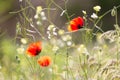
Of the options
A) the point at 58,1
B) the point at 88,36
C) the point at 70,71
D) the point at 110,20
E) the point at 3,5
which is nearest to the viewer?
the point at 88,36

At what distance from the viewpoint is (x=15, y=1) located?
8.81 metres

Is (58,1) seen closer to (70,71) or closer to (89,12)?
(89,12)

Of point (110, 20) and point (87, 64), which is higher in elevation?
point (110, 20)

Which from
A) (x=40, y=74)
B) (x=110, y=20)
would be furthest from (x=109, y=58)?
(x=110, y=20)

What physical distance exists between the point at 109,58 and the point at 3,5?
13.2 feet

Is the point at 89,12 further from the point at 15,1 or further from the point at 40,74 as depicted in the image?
the point at 40,74

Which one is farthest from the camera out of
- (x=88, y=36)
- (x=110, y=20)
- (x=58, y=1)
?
(x=110, y=20)

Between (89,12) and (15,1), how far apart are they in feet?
4.55

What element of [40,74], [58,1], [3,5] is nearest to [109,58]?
[40,74]

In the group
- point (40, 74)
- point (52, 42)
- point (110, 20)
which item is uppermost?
point (110, 20)

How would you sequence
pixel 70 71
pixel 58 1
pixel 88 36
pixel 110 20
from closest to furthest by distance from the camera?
pixel 88 36 → pixel 70 71 → pixel 58 1 → pixel 110 20

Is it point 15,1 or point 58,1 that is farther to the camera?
point 15,1

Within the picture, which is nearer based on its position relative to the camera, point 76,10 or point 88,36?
point 88,36

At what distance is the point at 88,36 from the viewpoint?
3.01 metres
